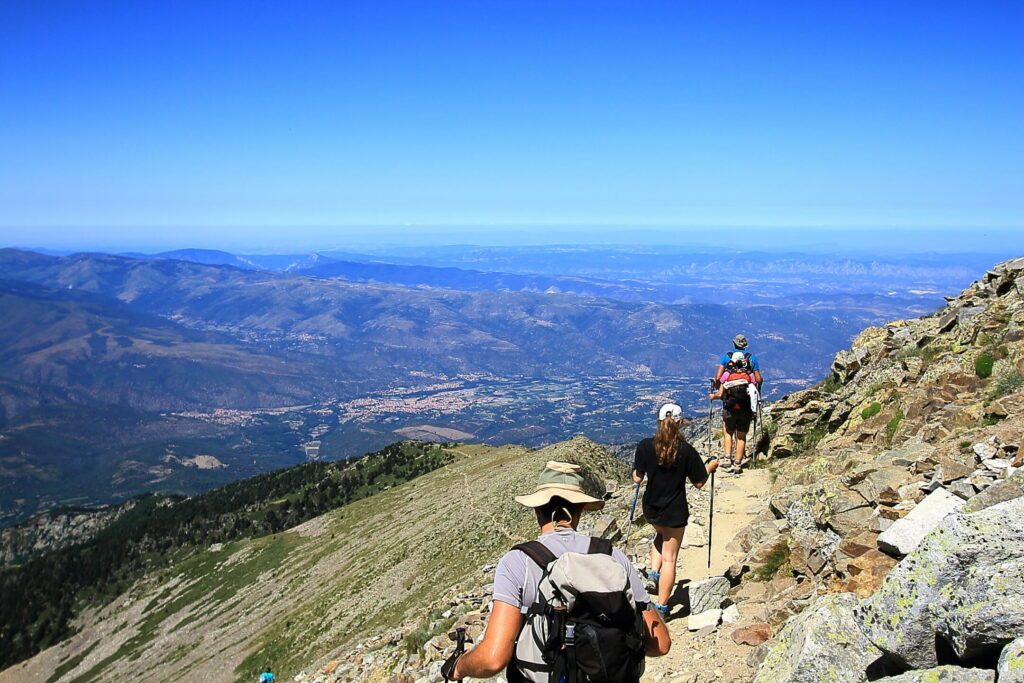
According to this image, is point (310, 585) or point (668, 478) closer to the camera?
point (668, 478)

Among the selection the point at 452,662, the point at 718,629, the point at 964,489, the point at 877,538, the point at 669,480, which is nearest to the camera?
the point at 452,662

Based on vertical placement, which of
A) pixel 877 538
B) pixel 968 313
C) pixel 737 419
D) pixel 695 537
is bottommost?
pixel 695 537

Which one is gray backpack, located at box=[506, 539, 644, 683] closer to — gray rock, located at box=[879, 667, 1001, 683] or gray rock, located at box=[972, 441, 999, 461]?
gray rock, located at box=[879, 667, 1001, 683]

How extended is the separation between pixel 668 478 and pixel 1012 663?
Result: 21.3ft

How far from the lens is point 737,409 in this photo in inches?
803

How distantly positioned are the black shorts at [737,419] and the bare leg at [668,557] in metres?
9.99

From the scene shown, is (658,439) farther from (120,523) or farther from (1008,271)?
(120,523)

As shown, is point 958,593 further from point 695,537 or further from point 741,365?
point 741,365

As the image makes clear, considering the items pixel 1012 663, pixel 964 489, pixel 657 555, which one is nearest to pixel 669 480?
pixel 657 555

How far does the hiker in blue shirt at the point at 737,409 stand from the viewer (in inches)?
787

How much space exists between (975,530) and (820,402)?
1862 centimetres

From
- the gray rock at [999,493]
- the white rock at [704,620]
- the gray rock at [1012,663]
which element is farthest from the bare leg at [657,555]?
the gray rock at [1012,663]

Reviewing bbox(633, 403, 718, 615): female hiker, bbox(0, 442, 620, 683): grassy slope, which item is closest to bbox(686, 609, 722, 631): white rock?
bbox(633, 403, 718, 615): female hiker

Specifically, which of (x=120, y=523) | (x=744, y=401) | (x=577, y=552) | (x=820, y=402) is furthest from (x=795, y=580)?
(x=120, y=523)
